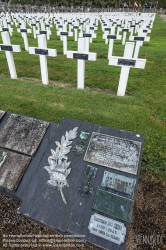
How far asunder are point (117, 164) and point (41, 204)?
36.3 inches

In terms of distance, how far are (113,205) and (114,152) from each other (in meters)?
0.58

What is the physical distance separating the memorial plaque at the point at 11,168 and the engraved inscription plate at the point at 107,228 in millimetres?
945

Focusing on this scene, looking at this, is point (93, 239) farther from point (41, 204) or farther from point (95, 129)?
point (95, 129)

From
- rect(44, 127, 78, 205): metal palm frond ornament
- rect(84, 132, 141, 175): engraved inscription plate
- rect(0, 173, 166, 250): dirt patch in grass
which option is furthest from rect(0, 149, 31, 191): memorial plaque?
rect(84, 132, 141, 175): engraved inscription plate

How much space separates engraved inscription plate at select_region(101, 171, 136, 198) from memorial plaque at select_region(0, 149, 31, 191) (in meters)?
0.96

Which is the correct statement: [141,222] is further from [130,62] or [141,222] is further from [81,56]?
[81,56]

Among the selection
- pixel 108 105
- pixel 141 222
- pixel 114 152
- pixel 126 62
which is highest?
pixel 126 62

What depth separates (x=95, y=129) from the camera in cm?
227

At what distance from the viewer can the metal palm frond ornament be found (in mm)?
1898

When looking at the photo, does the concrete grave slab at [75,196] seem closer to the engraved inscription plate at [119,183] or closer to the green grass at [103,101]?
the engraved inscription plate at [119,183]

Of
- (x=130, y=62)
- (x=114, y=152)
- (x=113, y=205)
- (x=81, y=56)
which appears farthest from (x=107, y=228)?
(x=81, y=56)

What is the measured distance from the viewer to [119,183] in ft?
6.02

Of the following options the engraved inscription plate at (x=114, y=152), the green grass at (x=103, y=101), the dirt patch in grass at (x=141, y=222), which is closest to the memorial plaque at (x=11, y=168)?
the dirt patch in grass at (x=141, y=222)

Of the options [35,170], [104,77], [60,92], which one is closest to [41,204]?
[35,170]
